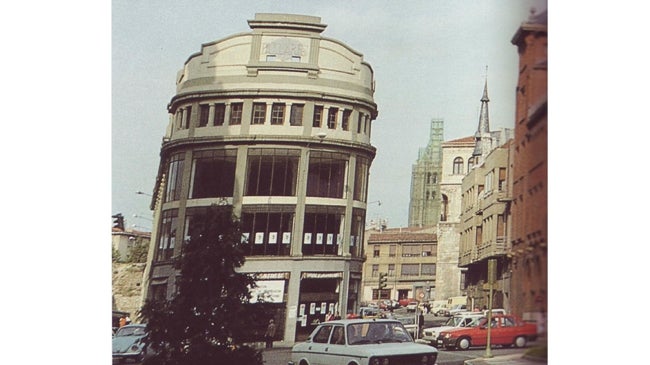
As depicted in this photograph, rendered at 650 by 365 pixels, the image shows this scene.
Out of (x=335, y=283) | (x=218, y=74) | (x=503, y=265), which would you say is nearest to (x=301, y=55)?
(x=218, y=74)

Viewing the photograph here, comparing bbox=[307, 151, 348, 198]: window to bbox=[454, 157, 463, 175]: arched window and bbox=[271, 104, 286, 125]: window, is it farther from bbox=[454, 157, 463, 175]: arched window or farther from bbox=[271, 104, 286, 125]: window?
bbox=[454, 157, 463, 175]: arched window

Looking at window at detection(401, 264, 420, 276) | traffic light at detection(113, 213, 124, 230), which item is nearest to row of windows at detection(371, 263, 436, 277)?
window at detection(401, 264, 420, 276)

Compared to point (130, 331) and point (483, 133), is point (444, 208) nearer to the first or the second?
point (483, 133)

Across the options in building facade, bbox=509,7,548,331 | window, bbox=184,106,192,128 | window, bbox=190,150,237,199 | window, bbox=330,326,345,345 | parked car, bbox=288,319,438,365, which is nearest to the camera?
parked car, bbox=288,319,438,365

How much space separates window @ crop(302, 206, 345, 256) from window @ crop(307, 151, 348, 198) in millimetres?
88

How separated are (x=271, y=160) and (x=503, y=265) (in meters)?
1.48

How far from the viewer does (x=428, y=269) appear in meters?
5.12

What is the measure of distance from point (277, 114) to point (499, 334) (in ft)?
5.97

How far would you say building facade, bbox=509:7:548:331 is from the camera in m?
5.04

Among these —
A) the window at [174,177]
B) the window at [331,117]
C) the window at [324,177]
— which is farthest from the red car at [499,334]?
the window at [174,177]

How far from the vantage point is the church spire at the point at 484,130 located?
5035mm

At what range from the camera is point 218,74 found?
521cm
